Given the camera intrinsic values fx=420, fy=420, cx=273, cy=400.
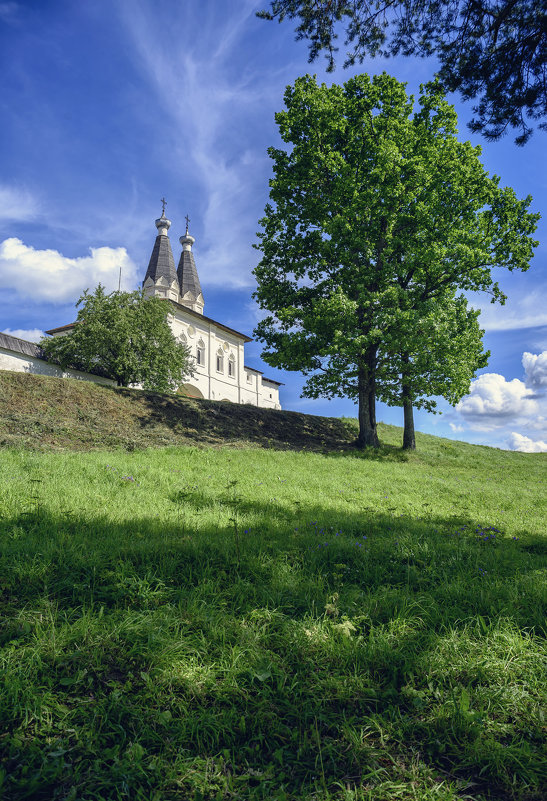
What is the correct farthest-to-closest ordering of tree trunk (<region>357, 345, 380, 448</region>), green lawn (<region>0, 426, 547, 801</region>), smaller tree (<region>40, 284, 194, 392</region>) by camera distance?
smaller tree (<region>40, 284, 194, 392</region>), tree trunk (<region>357, 345, 380, 448</region>), green lawn (<region>0, 426, 547, 801</region>)

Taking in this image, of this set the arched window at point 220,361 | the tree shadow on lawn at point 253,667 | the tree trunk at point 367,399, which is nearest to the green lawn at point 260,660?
the tree shadow on lawn at point 253,667

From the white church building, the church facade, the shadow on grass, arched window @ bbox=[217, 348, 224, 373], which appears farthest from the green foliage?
arched window @ bbox=[217, 348, 224, 373]

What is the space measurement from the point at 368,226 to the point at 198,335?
36169 millimetres

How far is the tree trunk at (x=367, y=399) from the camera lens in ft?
59.7

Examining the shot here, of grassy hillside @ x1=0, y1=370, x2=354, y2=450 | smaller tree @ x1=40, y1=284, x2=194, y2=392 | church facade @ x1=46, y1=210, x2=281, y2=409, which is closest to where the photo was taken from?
grassy hillside @ x1=0, y1=370, x2=354, y2=450

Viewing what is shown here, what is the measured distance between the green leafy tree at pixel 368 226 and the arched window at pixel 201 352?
108 feet

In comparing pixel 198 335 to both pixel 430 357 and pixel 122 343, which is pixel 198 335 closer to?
pixel 122 343

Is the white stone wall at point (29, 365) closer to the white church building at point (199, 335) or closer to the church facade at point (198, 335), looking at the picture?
the white church building at point (199, 335)

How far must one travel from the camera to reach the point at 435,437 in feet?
90.9

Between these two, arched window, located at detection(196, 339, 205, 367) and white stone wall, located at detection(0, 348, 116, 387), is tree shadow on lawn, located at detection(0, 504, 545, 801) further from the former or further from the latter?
arched window, located at detection(196, 339, 205, 367)

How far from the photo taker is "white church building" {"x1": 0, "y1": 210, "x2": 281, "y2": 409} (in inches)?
1907

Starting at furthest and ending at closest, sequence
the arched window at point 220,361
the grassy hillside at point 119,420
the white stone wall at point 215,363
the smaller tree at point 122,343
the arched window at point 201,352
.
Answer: the arched window at point 220,361 < the arched window at point 201,352 < the white stone wall at point 215,363 < the smaller tree at point 122,343 < the grassy hillside at point 119,420

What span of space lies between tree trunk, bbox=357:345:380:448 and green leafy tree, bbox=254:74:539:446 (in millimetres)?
49

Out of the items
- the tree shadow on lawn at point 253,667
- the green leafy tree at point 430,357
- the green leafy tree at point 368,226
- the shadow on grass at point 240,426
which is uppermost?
the green leafy tree at point 368,226
